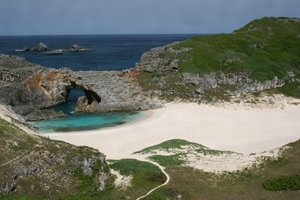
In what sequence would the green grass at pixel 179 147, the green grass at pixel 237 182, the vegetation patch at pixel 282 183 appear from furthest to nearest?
the green grass at pixel 179 147 < the vegetation patch at pixel 282 183 < the green grass at pixel 237 182

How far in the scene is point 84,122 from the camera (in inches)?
1956

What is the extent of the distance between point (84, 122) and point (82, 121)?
639 mm

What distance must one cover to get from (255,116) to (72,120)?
26445 millimetres

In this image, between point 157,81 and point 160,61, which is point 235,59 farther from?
point 157,81

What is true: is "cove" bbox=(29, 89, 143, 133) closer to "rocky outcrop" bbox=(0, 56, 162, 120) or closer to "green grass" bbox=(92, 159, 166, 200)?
"rocky outcrop" bbox=(0, 56, 162, 120)

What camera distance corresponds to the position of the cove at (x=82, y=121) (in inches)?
1828

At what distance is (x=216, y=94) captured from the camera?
58.9m

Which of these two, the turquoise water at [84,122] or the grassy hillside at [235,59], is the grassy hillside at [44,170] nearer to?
the turquoise water at [84,122]

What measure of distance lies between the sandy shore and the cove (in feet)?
7.61

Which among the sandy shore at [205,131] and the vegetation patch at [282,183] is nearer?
the vegetation patch at [282,183]

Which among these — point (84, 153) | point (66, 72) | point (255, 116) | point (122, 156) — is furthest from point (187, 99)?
point (84, 153)

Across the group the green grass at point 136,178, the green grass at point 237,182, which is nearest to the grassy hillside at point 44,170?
the green grass at point 136,178

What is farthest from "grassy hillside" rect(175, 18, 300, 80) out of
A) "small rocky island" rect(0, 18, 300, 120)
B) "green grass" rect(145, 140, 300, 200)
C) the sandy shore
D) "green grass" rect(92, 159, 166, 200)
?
"green grass" rect(92, 159, 166, 200)

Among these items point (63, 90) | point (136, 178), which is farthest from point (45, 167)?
point (63, 90)
